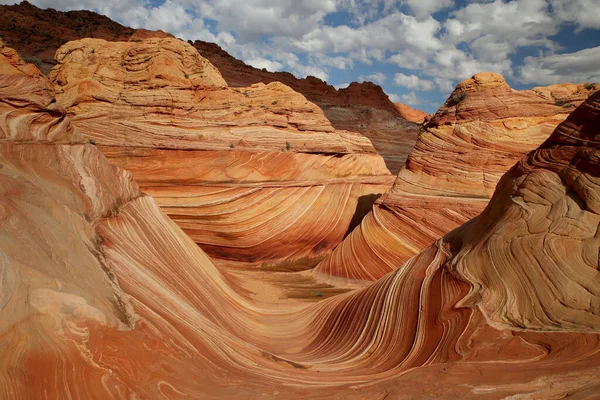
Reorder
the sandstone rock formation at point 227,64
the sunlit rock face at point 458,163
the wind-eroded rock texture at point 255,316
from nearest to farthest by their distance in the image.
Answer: the wind-eroded rock texture at point 255,316 → the sunlit rock face at point 458,163 → the sandstone rock formation at point 227,64

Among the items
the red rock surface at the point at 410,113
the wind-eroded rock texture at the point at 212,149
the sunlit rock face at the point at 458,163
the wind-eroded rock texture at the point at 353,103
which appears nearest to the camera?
the sunlit rock face at the point at 458,163

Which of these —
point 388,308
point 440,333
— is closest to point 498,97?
point 388,308

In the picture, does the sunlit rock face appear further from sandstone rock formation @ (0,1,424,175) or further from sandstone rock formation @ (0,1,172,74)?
sandstone rock formation @ (0,1,172,74)

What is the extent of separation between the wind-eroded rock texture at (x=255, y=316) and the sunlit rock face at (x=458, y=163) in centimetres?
295

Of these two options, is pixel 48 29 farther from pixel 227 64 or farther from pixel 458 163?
pixel 458 163

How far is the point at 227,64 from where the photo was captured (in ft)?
93.6

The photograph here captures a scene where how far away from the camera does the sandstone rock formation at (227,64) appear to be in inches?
913

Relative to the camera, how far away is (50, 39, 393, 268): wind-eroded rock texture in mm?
9758

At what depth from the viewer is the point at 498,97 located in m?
8.39

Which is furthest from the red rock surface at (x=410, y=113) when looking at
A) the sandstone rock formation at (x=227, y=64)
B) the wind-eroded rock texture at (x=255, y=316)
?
the wind-eroded rock texture at (x=255, y=316)

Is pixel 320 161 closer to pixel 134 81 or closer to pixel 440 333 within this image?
pixel 134 81

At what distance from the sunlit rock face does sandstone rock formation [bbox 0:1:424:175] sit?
1199 centimetres

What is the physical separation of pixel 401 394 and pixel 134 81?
993 cm

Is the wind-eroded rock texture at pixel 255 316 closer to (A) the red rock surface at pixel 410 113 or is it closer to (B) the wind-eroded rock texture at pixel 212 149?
(B) the wind-eroded rock texture at pixel 212 149
